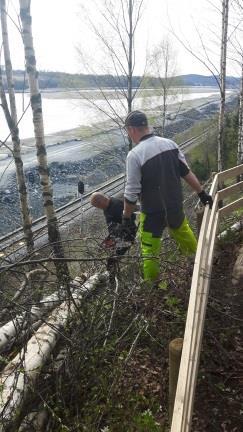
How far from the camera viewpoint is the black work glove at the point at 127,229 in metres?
4.58

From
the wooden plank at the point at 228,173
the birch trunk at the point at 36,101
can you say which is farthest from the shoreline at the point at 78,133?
the wooden plank at the point at 228,173

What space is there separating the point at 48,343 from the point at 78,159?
2638 centimetres

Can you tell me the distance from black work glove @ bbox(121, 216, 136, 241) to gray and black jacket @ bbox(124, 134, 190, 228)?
0.70ft

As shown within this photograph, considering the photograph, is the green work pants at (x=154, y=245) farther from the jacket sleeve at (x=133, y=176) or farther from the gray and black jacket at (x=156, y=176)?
the jacket sleeve at (x=133, y=176)

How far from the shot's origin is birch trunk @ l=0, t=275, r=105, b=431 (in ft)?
9.32

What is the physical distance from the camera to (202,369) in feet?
11.5

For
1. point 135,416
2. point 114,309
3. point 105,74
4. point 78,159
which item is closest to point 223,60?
point 105,74

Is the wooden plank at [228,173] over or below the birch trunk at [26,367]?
over

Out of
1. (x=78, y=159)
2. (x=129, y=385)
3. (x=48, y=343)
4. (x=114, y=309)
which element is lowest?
(x=78, y=159)

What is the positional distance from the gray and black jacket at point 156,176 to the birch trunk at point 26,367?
1.01 meters

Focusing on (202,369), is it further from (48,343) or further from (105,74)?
(105,74)

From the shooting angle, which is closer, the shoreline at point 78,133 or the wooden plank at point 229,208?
the wooden plank at point 229,208

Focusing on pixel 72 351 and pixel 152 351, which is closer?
pixel 72 351

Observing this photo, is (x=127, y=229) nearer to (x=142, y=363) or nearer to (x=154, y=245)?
(x=154, y=245)
